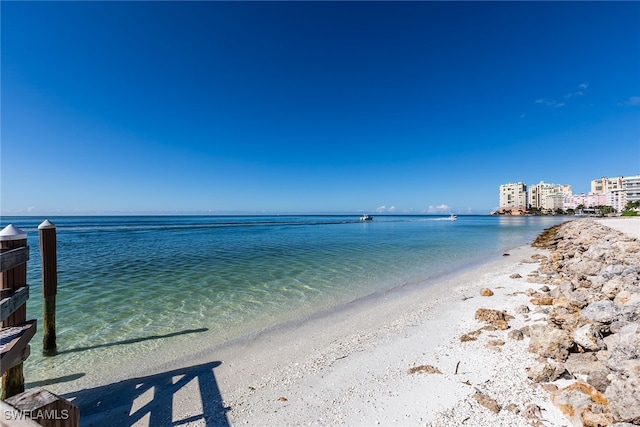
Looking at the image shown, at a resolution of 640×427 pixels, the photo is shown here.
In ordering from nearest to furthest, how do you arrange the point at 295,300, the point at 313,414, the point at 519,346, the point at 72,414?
the point at 72,414
the point at 313,414
the point at 519,346
the point at 295,300

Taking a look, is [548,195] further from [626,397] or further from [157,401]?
[157,401]

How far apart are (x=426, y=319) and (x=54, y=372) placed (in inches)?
345

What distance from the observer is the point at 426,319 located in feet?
25.7

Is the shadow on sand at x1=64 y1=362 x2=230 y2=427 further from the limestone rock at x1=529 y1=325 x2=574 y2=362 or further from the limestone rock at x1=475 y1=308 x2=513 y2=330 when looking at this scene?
the limestone rock at x1=475 y1=308 x2=513 y2=330

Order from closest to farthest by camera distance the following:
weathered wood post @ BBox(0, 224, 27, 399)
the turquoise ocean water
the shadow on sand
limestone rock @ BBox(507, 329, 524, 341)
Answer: weathered wood post @ BBox(0, 224, 27, 399)
the shadow on sand
limestone rock @ BBox(507, 329, 524, 341)
the turquoise ocean water

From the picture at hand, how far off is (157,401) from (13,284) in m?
2.85

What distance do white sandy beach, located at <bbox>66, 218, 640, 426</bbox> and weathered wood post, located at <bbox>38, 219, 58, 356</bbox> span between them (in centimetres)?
239

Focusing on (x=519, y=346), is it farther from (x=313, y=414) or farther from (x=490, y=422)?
(x=313, y=414)

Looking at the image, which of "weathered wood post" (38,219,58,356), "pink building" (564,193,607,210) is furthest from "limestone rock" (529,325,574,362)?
"pink building" (564,193,607,210)

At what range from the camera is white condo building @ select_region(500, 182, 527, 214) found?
18075 centimetres

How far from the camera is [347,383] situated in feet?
16.0

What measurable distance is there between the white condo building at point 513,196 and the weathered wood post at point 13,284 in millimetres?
209795

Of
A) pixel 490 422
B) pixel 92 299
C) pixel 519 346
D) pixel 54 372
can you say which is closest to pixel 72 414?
pixel 490 422

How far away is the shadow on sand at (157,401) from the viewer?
4.34 metres
